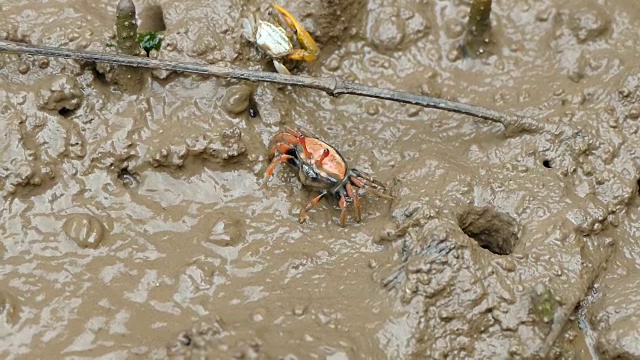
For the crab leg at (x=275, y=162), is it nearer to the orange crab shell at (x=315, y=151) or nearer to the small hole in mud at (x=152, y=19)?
the orange crab shell at (x=315, y=151)

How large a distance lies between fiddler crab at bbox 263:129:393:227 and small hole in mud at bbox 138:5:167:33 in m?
0.98

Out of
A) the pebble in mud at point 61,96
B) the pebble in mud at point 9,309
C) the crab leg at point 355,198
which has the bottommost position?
the pebble in mud at point 9,309

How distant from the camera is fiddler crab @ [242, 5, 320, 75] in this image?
3.73m

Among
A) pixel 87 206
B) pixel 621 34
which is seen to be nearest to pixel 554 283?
pixel 621 34

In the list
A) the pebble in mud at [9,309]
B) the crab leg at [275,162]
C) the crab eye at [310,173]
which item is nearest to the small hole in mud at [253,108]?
the crab leg at [275,162]

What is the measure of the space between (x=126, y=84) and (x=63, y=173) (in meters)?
0.57

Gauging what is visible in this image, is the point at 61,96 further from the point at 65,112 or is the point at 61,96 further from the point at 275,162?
the point at 275,162

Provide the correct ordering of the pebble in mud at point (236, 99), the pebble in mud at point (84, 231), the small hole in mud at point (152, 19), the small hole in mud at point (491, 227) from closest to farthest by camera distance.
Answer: the pebble in mud at point (84, 231)
the small hole in mud at point (491, 227)
the pebble in mud at point (236, 99)
the small hole in mud at point (152, 19)

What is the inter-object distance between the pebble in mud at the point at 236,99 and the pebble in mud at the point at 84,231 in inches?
35.8

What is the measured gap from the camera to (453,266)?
317 cm

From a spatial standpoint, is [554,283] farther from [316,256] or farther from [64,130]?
[64,130]

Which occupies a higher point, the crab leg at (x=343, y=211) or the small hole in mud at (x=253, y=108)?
the small hole in mud at (x=253, y=108)

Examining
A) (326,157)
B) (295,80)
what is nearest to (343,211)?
(326,157)

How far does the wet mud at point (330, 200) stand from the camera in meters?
3.17
